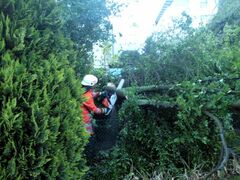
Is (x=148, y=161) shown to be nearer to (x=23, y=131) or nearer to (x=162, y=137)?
(x=162, y=137)

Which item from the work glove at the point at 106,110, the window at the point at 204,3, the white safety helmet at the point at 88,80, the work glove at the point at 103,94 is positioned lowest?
the work glove at the point at 106,110

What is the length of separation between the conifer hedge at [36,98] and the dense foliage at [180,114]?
1579 millimetres

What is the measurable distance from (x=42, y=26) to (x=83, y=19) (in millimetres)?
2546

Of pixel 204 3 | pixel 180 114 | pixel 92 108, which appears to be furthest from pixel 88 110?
pixel 204 3

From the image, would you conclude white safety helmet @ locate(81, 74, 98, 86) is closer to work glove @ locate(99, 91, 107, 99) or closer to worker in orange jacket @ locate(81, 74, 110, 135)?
worker in orange jacket @ locate(81, 74, 110, 135)

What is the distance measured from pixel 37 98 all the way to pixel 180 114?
2130 mm

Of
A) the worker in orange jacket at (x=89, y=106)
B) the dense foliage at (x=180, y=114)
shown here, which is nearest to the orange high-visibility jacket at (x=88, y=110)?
the worker in orange jacket at (x=89, y=106)

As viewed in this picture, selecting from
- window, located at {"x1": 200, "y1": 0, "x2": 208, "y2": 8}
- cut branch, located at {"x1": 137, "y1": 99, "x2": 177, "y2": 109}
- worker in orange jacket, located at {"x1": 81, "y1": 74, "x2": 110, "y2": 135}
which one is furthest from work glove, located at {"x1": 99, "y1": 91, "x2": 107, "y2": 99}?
window, located at {"x1": 200, "y1": 0, "x2": 208, "y2": 8}

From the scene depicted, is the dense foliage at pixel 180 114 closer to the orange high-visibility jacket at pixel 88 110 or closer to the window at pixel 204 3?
the orange high-visibility jacket at pixel 88 110

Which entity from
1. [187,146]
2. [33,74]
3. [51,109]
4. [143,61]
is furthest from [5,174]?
[143,61]

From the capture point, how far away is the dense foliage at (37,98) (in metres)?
2.44

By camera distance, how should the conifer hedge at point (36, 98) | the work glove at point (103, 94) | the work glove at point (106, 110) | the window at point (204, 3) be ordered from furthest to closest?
the window at point (204, 3) → the work glove at point (103, 94) → the work glove at point (106, 110) → the conifer hedge at point (36, 98)

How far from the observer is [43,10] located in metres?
3.01

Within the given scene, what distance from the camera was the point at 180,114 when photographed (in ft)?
13.2
